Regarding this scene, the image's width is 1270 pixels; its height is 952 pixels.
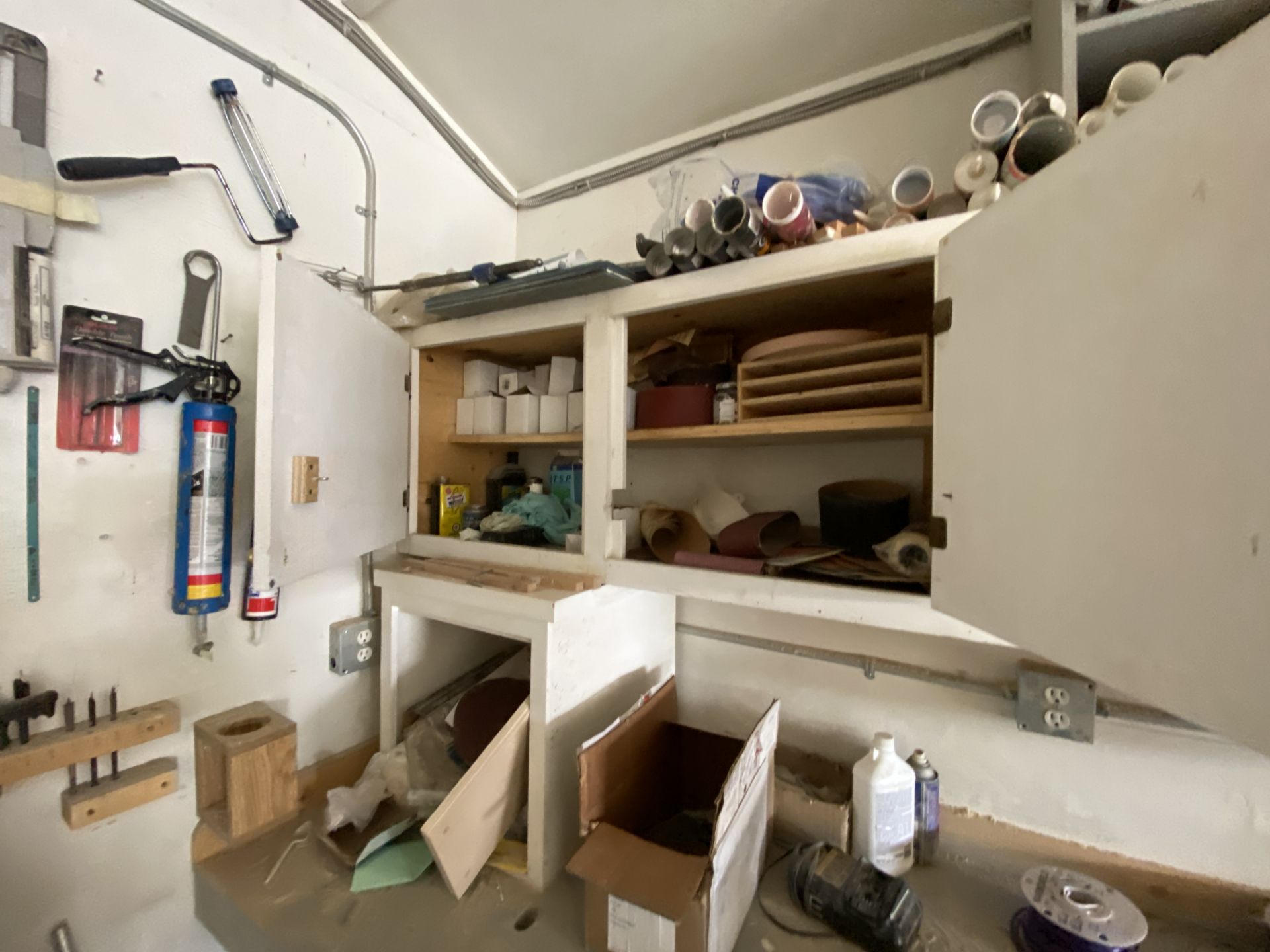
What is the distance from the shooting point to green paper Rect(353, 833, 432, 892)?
2.96ft

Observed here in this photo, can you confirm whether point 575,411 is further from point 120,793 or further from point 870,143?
point 120,793

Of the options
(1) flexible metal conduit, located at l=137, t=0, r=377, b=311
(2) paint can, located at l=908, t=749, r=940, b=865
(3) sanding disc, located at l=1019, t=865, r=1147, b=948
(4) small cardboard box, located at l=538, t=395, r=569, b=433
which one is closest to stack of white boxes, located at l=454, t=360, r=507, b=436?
(4) small cardboard box, located at l=538, t=395, r=569, b=433

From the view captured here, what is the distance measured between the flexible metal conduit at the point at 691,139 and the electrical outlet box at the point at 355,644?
128 cm

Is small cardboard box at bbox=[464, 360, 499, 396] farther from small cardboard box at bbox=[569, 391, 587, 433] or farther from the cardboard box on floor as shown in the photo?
the cardboard box on floor

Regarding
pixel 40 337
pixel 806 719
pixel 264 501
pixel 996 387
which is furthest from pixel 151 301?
pixel 806 719

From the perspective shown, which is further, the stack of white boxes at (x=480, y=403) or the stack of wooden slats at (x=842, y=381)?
the stack of white boxes at (x=480, y=403)

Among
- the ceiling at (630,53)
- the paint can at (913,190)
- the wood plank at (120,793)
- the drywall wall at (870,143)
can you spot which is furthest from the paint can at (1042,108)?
the wood plank at (120,793)

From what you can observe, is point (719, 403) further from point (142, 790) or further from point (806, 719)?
point (142, 790)

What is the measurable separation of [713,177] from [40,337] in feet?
4.33

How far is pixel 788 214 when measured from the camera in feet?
2.62

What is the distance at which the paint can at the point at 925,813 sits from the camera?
0.94 metres

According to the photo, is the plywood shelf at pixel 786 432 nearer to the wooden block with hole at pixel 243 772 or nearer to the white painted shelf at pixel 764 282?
the white painted shelf at pixel 764 282

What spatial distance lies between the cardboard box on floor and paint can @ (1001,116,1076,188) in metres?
0.88

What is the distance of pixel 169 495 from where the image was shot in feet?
3.05
